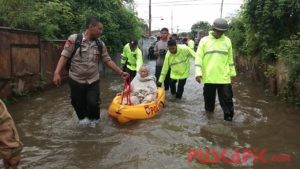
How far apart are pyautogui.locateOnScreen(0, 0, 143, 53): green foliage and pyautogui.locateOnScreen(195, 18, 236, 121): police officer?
5.70 meters

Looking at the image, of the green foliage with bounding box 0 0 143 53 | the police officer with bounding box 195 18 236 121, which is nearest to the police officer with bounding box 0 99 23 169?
the police officer with bounding box 195 18 236 121

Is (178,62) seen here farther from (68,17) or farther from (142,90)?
(68,17)

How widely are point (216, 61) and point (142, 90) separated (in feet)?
6.28

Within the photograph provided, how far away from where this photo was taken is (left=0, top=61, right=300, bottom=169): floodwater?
5570 mm

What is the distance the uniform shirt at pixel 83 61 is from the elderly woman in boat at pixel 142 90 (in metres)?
1.46

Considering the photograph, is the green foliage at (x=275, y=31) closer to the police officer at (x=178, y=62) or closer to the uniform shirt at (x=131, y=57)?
the police officer at (x=178, y=62)

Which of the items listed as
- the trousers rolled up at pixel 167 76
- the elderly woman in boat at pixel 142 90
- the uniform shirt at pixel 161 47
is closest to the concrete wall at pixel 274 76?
the trousers rolled up at pixel 167 76

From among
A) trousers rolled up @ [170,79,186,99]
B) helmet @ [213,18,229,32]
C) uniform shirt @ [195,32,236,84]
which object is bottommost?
trousers rolled up @ [170,79,186,99]

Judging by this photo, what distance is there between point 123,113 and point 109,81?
28.4 ft

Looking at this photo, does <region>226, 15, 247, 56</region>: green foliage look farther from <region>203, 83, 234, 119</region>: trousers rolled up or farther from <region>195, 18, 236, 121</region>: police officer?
<region>195, 18, 236, 121</region>: police officer

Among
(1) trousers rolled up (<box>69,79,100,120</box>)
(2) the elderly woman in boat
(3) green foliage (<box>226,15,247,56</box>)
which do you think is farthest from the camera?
(3) green foliage (<box>226,15,247,56</box>)

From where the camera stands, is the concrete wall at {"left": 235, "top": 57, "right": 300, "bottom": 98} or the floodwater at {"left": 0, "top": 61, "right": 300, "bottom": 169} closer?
the floodwater at {"left": 0, "top": 61, "right": 300, "bottom": 169}

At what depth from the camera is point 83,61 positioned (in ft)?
23.3

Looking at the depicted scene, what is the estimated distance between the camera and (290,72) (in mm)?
9680
